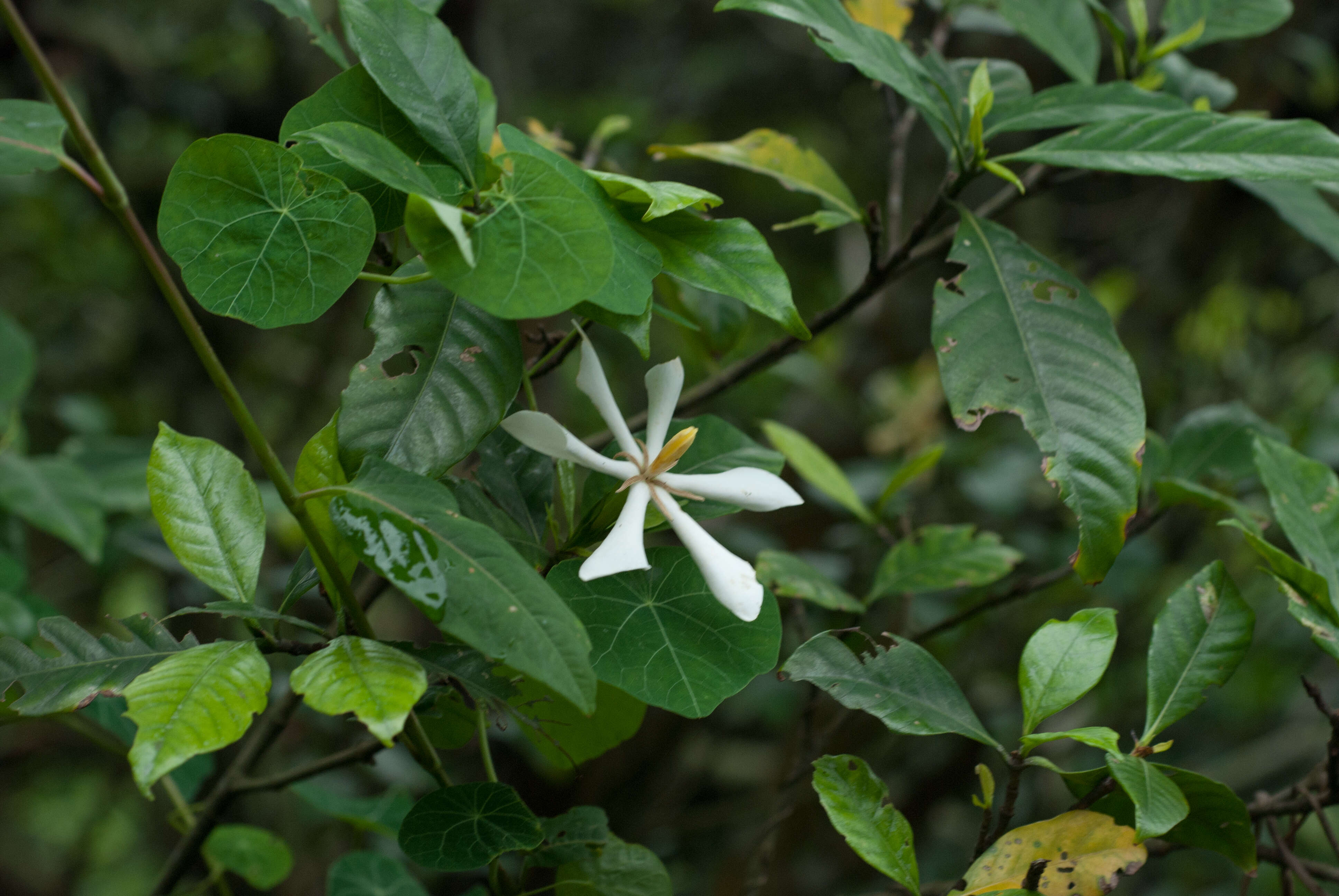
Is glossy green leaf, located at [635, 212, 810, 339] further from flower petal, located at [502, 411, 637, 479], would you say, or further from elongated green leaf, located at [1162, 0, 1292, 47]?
elongated green leaf, located at [1162, 0, 1292, 47]

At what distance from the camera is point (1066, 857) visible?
455mm

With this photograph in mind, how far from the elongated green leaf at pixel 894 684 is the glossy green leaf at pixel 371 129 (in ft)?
0.99

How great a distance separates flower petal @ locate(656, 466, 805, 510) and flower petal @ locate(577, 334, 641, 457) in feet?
0.08

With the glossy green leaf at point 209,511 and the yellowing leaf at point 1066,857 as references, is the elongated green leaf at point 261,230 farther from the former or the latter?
the yellowing leaf at point 1066,857

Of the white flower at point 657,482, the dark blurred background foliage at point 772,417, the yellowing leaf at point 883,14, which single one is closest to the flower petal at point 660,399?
the white flower at point 657,482

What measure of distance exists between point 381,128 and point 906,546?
605 millimetres

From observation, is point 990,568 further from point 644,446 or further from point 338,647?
point 338,647

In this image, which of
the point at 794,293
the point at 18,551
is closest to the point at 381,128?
the point at 18,551

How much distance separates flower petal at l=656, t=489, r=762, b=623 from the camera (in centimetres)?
42

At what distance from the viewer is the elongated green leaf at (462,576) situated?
36 cm

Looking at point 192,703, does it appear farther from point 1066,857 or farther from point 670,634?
point 1066,857

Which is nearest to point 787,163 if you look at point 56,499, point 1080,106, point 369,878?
point 1080,106

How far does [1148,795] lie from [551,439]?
34 centimetres

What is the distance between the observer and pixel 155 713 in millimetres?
364
